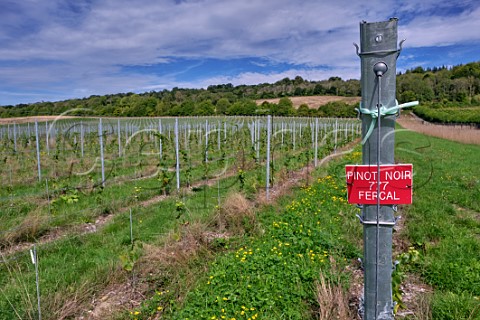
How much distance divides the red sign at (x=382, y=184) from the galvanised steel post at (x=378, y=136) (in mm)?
42

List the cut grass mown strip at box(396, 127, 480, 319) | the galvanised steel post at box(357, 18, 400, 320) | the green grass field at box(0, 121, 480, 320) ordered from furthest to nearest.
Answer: the green grass field at box(0, 121, 480, 320), the cut grass mown strip at box(396, 127, 480, 319), the galvanised steel post at box(357, 18, 400, 320)

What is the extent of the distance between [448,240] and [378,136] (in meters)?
3.42

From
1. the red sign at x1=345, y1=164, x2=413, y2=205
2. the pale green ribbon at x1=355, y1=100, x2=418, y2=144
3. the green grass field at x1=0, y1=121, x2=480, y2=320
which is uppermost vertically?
the pale green ribbon at x1=355, y1=100, x2=418, y2=144

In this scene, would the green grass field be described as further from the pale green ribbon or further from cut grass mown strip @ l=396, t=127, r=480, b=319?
the pale green ribbon

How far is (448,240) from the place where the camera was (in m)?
4.00

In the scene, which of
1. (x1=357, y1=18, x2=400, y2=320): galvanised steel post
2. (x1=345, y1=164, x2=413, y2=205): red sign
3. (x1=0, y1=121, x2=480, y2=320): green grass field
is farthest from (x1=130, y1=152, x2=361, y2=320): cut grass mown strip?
(x1=345, y1=164, x2=413, y2=205): red sign

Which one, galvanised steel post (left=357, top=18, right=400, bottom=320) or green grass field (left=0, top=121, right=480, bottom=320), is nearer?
galvanised steel post (left=357, top=18, right=400, bottom=320)

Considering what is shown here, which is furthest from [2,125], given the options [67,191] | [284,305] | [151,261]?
[284,305]

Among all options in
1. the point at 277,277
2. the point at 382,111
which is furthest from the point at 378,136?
the point at 277,277

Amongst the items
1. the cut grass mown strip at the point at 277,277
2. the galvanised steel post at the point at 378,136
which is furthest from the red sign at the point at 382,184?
the cut grass mown strip at the point at 277,277

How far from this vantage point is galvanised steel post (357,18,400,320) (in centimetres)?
142

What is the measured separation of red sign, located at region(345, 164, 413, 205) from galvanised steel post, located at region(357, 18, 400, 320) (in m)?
0.04

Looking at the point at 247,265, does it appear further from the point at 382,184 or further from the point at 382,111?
the point at 382,111

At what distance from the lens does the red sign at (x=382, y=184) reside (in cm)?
147
